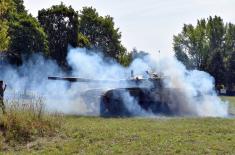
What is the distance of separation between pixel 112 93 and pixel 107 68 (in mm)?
7131

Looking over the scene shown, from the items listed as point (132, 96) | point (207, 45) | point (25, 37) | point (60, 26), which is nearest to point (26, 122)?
point (132, 96)

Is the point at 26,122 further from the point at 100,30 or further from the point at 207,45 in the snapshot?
the point at 207,45

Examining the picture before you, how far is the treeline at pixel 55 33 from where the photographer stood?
39.0m

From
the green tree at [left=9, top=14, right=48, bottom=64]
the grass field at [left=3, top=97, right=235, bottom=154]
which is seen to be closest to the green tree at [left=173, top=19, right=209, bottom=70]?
the green tree at [left=9, top=14, right=48, bottom=64]

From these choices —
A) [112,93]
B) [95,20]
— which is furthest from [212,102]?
[95,20]

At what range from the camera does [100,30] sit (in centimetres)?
6334

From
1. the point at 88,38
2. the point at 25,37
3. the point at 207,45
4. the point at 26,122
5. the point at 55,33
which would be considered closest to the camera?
the point at 26,122

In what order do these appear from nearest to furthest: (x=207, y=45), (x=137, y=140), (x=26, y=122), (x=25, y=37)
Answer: (x=137, y=140), (x=26, y=122), (x=25, y=37), (x=207, y=45)

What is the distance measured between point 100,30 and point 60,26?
13121 mm

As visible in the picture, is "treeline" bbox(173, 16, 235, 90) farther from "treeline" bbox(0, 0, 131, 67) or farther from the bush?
the bush

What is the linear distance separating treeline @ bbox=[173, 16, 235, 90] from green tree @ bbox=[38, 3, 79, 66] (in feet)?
97.6

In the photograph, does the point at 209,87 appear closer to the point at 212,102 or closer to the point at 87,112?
the point at 212,102

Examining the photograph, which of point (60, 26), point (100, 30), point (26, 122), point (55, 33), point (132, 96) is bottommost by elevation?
point (26, 122)

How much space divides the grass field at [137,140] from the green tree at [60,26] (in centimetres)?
3362
